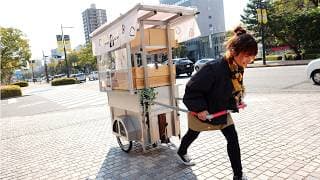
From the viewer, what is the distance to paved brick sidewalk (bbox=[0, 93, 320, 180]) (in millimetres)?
3959

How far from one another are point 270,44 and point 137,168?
4256 centimetres

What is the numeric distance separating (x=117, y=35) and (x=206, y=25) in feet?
283

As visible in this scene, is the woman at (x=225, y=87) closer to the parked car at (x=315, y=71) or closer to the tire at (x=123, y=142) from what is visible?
the tire at (x=123, y=142)

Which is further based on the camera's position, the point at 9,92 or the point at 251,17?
the point at 251,17

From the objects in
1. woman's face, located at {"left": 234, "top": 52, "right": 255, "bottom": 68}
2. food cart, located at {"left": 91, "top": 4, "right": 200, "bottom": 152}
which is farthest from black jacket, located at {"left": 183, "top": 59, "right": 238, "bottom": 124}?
food cart, located at {"left": 91, "top": 4, "right": 200, "bottom": 152}

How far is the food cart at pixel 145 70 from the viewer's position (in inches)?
176

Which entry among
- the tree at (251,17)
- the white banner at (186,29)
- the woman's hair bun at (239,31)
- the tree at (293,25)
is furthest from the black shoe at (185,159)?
the tree at (251,17)

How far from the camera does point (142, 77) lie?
453cm

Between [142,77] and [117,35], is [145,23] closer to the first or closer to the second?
[117,35]

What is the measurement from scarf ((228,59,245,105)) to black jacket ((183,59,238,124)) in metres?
0.06

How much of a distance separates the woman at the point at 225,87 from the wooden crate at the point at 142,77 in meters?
1.30

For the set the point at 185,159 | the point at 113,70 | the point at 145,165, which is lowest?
the point at 145,165

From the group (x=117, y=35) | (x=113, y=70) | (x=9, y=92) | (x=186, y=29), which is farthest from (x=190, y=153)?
(x=9, y=92)

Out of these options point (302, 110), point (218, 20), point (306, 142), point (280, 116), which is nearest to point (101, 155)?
point (306, 142)
